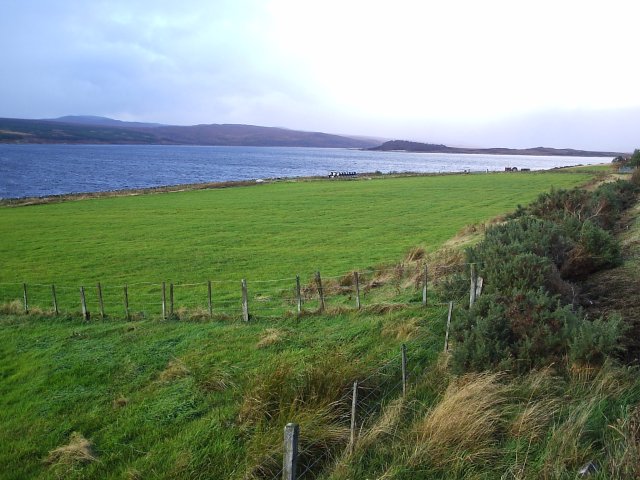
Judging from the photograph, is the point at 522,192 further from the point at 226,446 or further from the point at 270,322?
the point at 226,446

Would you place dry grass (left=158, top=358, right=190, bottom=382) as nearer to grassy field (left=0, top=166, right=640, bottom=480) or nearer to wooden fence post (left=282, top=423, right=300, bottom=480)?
grassy field (left=0, top=166, right=640, bottom=480)

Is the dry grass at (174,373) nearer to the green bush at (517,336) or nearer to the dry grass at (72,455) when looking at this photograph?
the dry grass at (72,455)

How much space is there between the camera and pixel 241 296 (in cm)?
2053

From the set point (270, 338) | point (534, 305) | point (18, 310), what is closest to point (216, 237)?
point (18, 310)

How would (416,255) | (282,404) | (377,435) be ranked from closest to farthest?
(377,435) → (282,404) → (416,255)

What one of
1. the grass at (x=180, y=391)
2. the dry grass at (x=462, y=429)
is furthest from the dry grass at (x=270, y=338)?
the dry grass at (x=462, y=429)

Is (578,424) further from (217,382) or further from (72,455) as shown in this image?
(72,455)

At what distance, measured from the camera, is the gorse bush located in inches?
314

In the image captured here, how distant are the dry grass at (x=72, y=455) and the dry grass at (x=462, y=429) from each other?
16.6 ft

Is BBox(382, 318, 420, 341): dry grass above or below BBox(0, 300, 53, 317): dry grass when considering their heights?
above

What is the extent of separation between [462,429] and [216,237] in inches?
1293

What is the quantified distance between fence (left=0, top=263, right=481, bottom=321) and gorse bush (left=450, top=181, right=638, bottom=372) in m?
2.47

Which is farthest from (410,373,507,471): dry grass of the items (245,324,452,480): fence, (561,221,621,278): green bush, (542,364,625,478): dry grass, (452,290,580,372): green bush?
(561,221,621,278): green bush

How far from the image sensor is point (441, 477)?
5.57m
